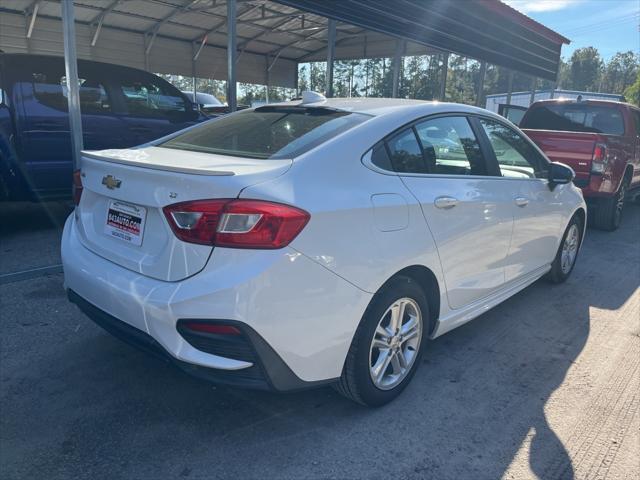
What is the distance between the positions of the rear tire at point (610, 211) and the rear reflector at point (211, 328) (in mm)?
6840

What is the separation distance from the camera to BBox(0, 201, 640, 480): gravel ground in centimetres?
234

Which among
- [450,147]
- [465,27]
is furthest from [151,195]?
[465,27]

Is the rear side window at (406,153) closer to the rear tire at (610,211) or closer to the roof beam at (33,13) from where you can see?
the rear tire at (610,211)

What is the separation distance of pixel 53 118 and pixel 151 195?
169 inches

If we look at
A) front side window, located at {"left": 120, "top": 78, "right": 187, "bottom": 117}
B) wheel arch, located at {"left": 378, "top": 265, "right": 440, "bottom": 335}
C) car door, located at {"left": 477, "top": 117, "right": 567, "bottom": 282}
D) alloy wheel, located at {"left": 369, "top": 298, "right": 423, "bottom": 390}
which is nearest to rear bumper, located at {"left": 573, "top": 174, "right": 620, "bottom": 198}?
car door, located at {"left": 477, "top": 117, "right": 567, "bottom": 282}

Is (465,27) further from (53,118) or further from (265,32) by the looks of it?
(53,118)

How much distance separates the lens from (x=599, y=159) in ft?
22.0

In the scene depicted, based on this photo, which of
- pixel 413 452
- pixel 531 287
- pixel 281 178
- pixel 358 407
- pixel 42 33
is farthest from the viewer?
pixel 42 33

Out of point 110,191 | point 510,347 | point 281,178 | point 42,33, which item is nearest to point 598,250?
point 510,347

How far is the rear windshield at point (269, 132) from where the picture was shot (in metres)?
2.62

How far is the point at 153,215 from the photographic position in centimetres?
230

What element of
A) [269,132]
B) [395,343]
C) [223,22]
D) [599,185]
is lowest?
[395,343]

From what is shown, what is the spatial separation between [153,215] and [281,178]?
0.61 meters

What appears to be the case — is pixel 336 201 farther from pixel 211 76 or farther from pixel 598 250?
pixel 211 76
